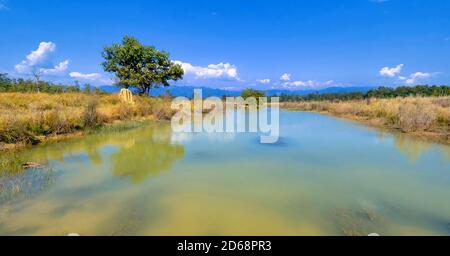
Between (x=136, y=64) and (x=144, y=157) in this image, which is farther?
(x=136, y=64)

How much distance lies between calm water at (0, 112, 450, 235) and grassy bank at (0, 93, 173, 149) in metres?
0.75

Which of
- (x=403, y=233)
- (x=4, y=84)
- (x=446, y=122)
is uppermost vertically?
(x=4, y=84)

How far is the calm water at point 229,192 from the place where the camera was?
3.18 m

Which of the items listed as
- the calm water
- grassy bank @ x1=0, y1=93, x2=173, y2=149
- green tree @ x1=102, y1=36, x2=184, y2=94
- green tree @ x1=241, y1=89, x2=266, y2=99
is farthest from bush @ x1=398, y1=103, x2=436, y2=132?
green tree @ x1=241, y1=89, x2=266, y2=99

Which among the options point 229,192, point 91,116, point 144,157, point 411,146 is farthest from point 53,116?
point 411,146

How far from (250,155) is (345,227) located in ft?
12.6

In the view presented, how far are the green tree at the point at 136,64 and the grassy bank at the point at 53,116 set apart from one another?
6.43 metres

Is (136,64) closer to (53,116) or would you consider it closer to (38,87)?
(38,87)

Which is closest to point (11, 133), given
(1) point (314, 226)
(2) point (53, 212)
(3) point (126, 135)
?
(3) point (126, 135)

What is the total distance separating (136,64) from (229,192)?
21154 mm

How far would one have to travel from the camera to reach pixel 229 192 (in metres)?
4.31

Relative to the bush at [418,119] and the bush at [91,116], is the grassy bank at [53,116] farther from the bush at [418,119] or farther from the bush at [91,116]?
the bush at [418,119]

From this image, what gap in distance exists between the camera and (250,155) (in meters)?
6.88

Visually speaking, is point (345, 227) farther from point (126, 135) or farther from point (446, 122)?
point (446, 122)
